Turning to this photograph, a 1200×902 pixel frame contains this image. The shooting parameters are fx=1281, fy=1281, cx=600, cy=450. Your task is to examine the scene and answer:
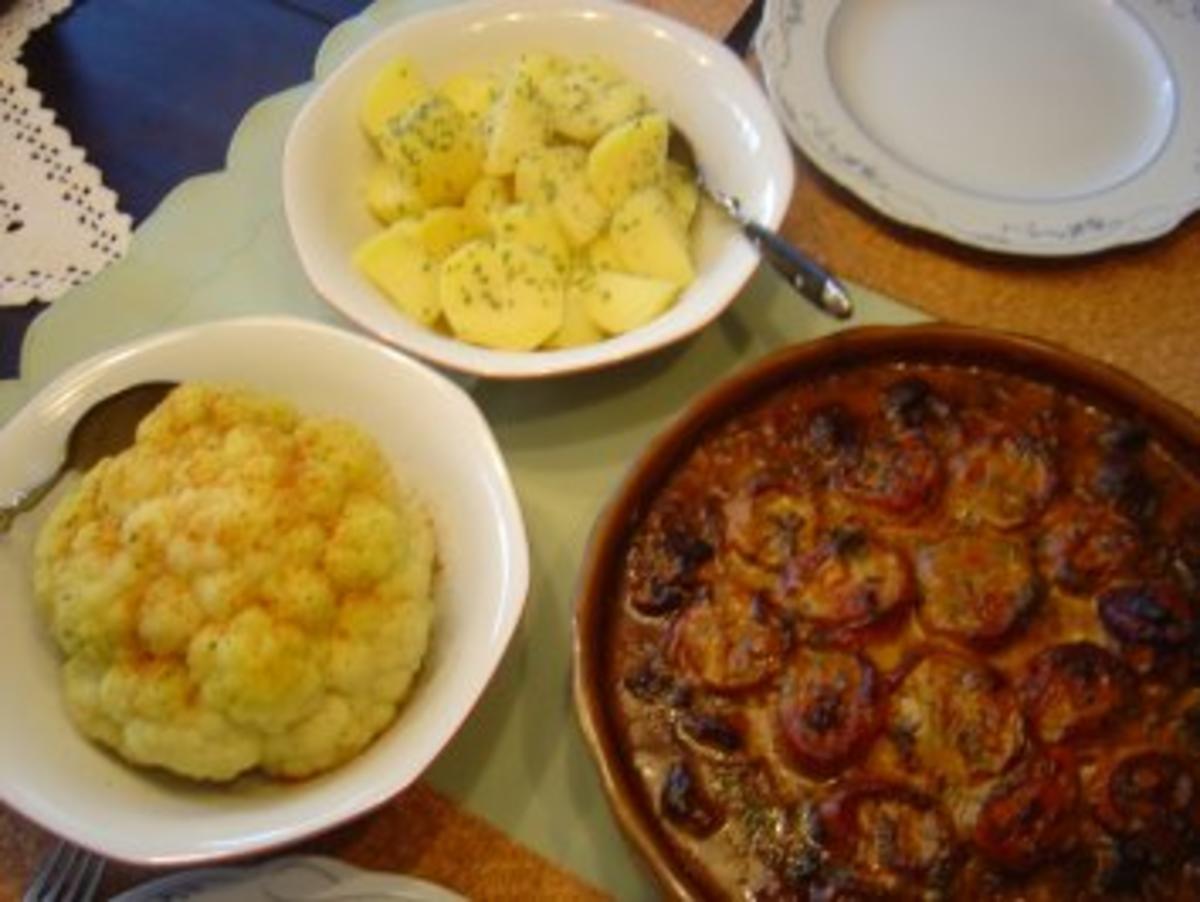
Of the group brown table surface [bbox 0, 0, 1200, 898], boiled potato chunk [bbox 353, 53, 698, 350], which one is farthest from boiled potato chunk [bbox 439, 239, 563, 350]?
brown table surface [bbox 0, 0, 1200, 898]

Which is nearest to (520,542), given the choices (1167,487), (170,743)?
(170,743)

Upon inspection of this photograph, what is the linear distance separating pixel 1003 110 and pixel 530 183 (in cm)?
62

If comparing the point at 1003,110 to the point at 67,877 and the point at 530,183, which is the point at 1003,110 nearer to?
the point at 530,183

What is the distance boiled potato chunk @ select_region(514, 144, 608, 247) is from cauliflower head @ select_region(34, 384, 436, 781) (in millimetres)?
394

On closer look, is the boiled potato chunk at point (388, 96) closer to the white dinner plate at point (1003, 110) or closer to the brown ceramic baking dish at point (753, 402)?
the white dinner plate at point (1003, 110)

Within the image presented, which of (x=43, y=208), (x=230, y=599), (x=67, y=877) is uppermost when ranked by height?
(x=230, y=599)

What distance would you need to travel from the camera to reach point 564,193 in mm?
1352

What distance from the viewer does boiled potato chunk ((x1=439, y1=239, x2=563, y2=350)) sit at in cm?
128

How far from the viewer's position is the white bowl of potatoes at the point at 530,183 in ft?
4.20

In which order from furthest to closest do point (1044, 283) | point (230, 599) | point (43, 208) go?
1. point (43, 208)
2. point (1044, 283)
3. point (230, 599)

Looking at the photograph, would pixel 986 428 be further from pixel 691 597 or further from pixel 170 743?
pixel 170 743

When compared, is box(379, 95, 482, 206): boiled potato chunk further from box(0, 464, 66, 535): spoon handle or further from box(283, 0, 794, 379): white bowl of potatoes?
box(0, 464, 66, 535): spoon handle

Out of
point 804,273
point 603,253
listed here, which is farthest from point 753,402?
point 603,253

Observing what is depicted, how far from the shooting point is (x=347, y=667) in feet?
3.29
